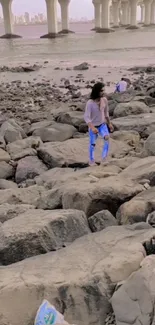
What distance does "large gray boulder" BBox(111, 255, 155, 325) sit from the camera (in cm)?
269

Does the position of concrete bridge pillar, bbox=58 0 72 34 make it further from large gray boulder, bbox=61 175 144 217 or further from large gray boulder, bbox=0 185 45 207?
large gray boulder, bbox=61 175 144 217

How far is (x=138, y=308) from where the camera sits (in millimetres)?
2738

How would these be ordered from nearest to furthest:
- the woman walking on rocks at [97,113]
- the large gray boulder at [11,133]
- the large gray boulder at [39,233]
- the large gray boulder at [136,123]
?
1. the large gray boulder at [39,233]
2. the woman walking on rocks at [97,113]
3. the large gray boulder at [136,123]
4. the large gray boulder at [11,133]

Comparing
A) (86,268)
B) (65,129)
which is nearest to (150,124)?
(65,129)

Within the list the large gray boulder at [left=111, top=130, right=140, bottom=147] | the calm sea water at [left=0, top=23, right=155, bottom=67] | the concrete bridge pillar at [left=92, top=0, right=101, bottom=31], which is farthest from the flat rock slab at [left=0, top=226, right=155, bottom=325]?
the concrete bridge pillar at [left=92, top=0, right=101, bottom=31]

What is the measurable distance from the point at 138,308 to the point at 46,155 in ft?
16.4

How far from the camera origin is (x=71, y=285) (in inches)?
118

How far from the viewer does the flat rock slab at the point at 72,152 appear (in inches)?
289

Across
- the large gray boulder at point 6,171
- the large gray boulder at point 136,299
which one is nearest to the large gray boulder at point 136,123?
the large gray boulder at point 6,171

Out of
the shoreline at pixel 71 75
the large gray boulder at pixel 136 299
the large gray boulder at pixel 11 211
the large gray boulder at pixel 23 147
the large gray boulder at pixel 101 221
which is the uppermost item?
the large gray boulder at pixel 136 299

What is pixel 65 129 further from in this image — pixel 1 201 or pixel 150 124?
pixel 1 201

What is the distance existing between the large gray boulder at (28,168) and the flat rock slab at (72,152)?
0.16 metres

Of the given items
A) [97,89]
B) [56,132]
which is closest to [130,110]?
[56,132]

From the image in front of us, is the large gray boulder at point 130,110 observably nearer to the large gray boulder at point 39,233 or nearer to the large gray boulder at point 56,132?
the large gray boulder at point 56,132
